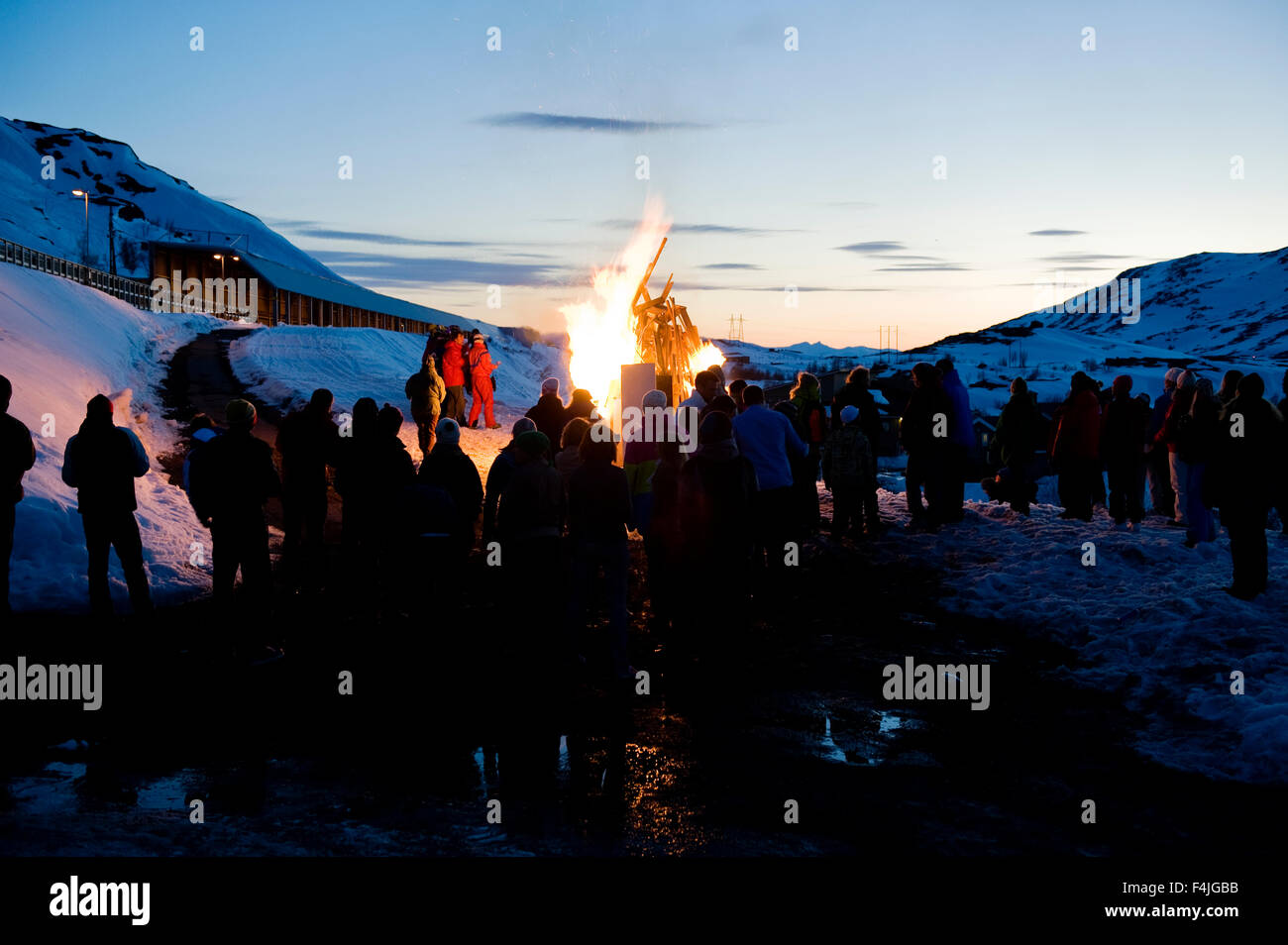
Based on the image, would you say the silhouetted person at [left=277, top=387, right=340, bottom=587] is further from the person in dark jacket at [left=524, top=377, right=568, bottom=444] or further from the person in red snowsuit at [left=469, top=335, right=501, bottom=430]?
the person in red snowsuit at [left=469, top=335, right=501, bottom=430]

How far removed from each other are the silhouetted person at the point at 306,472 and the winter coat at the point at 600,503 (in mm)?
3265

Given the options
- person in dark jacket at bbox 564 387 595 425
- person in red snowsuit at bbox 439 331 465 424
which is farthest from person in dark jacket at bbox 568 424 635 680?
person in red snowsuit at bbox 439 331 465 424

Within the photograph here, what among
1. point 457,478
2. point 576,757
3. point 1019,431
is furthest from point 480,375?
point 576,757

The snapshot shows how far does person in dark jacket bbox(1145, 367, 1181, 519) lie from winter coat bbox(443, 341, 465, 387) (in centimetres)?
1234

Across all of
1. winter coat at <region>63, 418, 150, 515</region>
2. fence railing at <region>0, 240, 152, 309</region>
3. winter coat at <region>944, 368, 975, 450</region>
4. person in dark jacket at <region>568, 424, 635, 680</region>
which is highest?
fence railing at <region>0, 240, 152, 309</region>

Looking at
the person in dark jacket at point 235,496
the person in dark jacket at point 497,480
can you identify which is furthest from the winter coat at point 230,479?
the person in dark jacket at point 497,480

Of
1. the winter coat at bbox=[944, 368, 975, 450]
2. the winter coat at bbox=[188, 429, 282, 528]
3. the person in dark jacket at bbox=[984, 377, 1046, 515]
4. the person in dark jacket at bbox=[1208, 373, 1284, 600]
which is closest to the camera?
the winter coat at bbox=[188, 429, 282, 528]

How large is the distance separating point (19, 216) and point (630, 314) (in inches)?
7349

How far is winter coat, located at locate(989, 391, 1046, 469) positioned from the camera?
50.0 feet

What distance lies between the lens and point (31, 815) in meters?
5.14

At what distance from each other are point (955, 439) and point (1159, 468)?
12.4ft

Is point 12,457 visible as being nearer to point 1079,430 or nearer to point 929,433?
point 929,433
